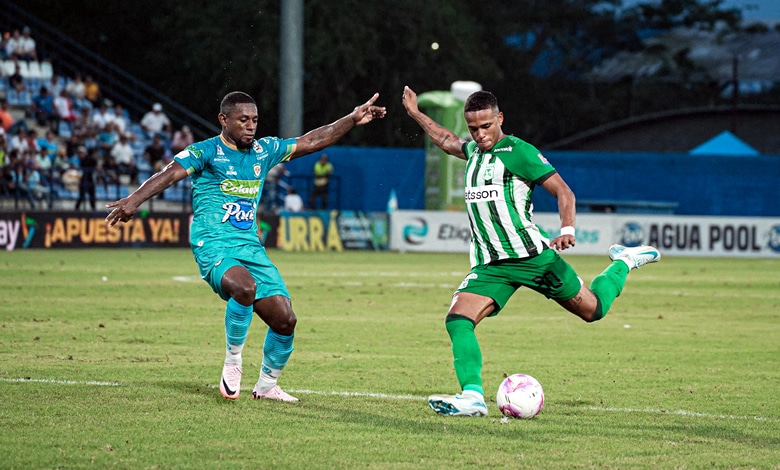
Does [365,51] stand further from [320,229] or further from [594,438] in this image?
[594,438]

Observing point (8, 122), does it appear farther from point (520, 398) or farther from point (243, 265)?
point (520, 398)

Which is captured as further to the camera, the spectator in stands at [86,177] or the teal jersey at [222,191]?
the spectator in stands at [86,177]

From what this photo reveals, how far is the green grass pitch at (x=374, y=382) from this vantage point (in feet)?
21.9

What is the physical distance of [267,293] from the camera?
8336mm

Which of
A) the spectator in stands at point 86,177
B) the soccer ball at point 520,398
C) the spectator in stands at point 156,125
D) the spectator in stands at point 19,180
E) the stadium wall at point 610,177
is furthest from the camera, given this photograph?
the spectator in stands at point 156,125

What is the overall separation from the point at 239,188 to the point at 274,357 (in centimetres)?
123

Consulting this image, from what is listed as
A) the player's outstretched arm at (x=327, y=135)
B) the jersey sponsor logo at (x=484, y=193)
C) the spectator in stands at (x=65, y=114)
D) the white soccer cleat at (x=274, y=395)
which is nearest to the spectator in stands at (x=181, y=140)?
the spectator in stands at (x=65, y=114)

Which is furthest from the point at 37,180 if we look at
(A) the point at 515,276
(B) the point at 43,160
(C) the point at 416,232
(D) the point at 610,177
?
(A) the point at 515,276

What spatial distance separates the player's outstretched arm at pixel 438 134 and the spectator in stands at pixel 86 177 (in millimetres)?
21735

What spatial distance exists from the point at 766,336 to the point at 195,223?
761 cm

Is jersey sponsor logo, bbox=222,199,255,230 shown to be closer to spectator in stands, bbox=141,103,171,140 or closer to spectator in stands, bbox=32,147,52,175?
spectator in stands, bbox=32,147,52,175

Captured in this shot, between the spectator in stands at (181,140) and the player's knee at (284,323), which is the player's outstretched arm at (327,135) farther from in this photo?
the spectator in stands at (181,140)

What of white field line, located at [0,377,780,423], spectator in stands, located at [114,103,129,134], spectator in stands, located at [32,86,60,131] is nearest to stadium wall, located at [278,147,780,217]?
spectator in stands, located at [114,103,129,134]

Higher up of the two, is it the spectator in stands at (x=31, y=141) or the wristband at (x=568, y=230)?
the spectator in stands at (x=31, y=141)
